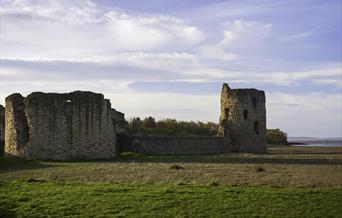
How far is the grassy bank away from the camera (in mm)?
12617

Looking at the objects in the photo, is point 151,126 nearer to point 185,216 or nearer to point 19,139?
point 19,139

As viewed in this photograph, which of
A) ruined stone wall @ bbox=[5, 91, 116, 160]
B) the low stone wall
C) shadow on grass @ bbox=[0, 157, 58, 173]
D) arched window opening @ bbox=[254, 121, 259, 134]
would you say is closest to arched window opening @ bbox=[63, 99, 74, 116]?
ruined stone wall @ bbox=[5, 91, 116, 160]

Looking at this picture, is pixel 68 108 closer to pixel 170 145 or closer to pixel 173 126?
pixel 170 145

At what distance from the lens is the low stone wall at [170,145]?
36000 mm

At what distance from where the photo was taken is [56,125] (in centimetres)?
3089

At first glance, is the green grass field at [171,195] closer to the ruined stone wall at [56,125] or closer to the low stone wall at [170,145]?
the ruined stone wall at [56,125]

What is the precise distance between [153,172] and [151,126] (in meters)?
35.7

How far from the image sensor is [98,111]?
3194 centimetres

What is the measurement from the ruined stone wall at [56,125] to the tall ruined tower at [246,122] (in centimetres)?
1354

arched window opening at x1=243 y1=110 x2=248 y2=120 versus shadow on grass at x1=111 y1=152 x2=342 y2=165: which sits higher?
arched window opening at x1=243 y1=110 x2=248 y2=120

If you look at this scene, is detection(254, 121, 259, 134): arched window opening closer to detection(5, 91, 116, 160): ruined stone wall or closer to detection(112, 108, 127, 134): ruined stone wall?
detection(112, 108, 127, 134): ruined stone wall

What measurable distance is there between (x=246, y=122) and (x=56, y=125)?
16.6 metres

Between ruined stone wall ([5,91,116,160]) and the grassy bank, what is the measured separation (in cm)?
1505

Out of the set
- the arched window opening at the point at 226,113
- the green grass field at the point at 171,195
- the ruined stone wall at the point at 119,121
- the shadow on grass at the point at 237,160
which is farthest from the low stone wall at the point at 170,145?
the green grass field at the point at 171,195
